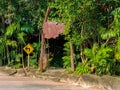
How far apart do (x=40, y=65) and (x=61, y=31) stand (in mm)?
1951

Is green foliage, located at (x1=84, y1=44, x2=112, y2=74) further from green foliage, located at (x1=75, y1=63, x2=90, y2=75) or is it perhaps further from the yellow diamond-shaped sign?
the yellow diamond-shaped sign

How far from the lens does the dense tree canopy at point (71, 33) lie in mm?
15164

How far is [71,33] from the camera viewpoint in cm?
1648

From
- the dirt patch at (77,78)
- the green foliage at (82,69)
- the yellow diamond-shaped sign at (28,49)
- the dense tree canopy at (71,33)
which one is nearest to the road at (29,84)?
the dirt patch at (77,78)

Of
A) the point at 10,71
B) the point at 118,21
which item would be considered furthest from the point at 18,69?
the point at 118,21

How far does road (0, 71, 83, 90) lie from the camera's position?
15000 mm

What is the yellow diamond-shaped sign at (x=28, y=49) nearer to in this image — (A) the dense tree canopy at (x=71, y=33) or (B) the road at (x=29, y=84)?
(A) the dense tree canopy at (x=71, y=33)

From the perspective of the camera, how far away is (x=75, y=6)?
15.4 m

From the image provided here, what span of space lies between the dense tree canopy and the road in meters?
0.95

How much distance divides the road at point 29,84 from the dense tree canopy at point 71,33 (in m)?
0.95

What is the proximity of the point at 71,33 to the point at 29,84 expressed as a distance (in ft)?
8.23

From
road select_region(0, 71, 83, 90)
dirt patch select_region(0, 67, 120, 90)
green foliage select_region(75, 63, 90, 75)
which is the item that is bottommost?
road select_region(0, 71, 83, 90)

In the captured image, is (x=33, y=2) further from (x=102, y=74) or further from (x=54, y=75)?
(x=102, y=74)

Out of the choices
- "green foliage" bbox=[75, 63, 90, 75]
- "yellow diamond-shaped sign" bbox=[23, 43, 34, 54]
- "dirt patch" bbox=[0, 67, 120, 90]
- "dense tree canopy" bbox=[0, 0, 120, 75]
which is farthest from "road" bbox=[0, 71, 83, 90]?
"yellow diamond-shaped sign" bbox=[23, 43, 34, 54]
